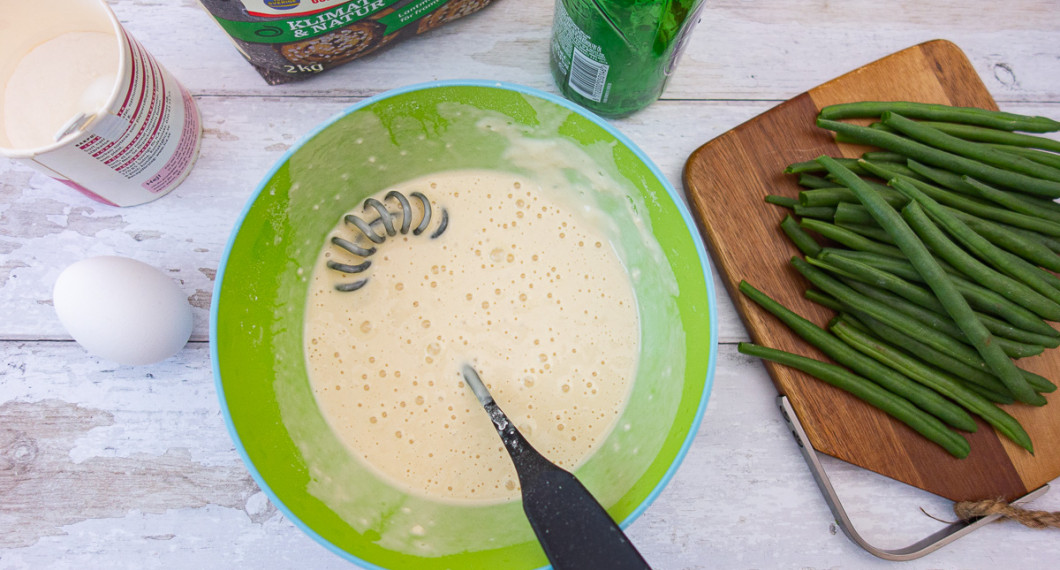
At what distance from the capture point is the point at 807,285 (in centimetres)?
86

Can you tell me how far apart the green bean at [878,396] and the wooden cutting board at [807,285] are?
0.03m

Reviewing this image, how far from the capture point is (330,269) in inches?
31.1

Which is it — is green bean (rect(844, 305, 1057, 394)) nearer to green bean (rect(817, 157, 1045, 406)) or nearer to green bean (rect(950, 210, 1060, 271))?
green bean (rect(817, 157, 1045, 406))

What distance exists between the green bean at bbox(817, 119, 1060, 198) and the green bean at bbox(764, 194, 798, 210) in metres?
0.14

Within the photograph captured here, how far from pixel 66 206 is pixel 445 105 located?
0.58 m

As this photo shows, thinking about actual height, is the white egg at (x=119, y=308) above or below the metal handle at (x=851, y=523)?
above

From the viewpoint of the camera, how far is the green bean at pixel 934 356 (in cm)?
79

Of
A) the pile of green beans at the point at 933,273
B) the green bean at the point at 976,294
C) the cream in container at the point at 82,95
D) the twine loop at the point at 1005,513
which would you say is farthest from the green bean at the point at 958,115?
the cream in container at the point at 82,95

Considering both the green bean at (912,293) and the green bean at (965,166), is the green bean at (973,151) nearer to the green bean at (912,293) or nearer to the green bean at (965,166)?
the green bean at (965,166)

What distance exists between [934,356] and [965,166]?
0.86 ft

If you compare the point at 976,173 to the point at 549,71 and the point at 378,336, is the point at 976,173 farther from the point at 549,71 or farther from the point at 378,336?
the point at 378,336

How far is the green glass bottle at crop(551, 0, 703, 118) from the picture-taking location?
0.69 meters

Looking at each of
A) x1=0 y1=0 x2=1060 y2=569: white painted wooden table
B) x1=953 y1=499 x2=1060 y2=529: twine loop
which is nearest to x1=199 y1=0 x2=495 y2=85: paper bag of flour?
x1=0 y1=0 x2=1060 y2=569: white painted wooden table

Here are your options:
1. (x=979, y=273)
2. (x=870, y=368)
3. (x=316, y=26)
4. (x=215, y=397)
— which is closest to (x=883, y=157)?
(x=979, y=273)
